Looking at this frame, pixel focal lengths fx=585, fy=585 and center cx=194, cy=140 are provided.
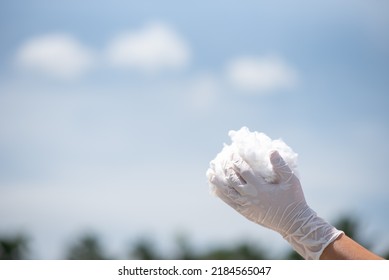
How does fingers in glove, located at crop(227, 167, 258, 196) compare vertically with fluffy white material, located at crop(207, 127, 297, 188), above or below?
below

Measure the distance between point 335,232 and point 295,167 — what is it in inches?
16.0

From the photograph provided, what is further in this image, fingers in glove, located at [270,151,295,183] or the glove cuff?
fingers in glove, located at [270,151,295,183]

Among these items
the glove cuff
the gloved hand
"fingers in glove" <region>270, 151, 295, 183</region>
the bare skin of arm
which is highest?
"fingers in glove" <region>270, 151, 295, 183</region>

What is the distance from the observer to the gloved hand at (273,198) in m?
2.87

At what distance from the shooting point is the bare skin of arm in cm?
255

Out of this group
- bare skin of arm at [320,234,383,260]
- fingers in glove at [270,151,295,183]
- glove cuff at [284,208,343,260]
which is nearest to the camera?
bare skin of arm at [320,234,383,260]

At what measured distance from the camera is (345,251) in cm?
264

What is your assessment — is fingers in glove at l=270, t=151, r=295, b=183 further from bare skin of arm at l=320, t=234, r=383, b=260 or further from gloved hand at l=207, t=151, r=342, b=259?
bare skin of arm at l=320, t=234, r=383, b=260

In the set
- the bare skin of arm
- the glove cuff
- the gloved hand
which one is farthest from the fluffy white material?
the bare skin of arm

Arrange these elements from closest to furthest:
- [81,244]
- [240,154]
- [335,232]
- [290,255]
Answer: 1. [335,232]
2. [240,154]
3. [290,255]
4. [81,244]
